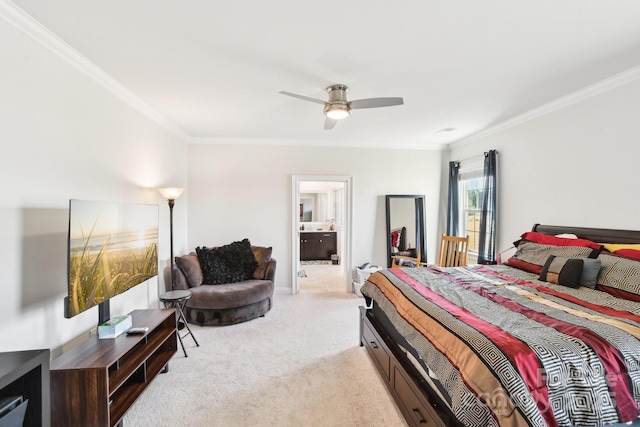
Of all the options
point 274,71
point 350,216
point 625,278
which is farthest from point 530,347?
point 350,216

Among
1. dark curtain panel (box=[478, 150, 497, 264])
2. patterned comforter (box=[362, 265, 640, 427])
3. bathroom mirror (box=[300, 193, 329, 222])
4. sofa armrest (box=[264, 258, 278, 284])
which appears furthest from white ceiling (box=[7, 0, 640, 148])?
bathroom mirror (box=[300, 193, 329, 222])

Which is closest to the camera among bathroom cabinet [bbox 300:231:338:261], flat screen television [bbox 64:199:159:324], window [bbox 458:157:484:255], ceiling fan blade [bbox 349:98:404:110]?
flat screen television [bbox 64:199:159:324]

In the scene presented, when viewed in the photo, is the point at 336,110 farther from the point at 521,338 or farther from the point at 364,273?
the point at 364,273

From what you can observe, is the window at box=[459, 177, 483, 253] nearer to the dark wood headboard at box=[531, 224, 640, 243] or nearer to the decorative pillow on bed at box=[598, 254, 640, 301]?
the dark wood headboard at box=[531, 224, 640, 243]

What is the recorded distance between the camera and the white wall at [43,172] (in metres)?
1.70

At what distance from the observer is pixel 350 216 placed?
506cm

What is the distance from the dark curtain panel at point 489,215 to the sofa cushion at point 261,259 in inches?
122

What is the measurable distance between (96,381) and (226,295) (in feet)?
6.20

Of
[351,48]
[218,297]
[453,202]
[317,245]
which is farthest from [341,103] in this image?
[317,245]

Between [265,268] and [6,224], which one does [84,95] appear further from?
[265,268]

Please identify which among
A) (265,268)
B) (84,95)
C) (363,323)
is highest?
(84,95)

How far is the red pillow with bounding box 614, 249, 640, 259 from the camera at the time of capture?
2.24m

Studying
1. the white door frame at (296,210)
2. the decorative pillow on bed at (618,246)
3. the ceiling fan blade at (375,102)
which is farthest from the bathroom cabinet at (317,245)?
the decorative pillow on bed at (618,246)

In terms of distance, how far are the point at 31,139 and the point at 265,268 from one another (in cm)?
297
